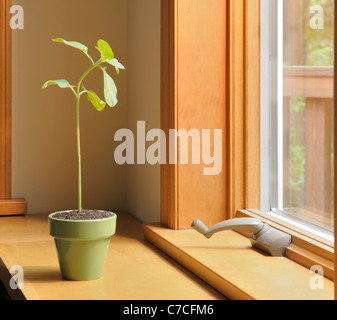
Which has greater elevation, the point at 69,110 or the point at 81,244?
the point at 69,110

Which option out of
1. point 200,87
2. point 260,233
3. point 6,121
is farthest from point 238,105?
point 6,121

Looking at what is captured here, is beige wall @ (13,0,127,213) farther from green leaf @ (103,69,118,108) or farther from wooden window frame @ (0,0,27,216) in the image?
green leaf @ (103,69,118,108)

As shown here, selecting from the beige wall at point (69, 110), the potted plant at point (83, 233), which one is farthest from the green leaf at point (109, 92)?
the beige wall at point (69, 110)

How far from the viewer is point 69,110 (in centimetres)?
219

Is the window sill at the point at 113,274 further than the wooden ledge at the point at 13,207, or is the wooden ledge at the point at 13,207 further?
the wooden ledge at the point at 13,207

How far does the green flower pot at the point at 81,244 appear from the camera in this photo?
1266 millimetres

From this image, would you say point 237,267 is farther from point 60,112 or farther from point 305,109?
point 60,112

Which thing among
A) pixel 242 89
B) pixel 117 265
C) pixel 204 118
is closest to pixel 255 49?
pixel 242 89

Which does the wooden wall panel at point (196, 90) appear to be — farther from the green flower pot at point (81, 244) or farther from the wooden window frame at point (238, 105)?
the green flower pot at point (81, 244)

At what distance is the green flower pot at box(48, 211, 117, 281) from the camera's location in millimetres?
1266

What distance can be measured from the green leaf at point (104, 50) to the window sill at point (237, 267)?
51cm

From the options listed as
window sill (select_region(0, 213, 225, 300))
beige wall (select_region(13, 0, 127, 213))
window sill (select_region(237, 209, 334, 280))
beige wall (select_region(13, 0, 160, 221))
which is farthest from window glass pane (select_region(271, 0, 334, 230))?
beige wall (select_region(13, 0, 127, 213))

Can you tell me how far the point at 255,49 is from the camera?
1644 millimetres

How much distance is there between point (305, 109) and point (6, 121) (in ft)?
3.77
